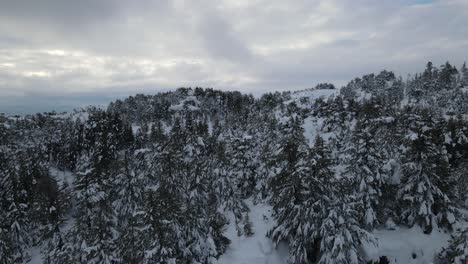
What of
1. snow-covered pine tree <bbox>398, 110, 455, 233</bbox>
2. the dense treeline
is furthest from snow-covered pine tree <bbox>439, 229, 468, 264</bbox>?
snow-covered pine tree <bbox>398, 110, 455, 233</bbox>

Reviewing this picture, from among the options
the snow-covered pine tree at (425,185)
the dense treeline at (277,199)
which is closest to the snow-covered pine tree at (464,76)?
the dense treeline at (277,199)

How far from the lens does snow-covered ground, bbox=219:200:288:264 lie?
2619 centimetres

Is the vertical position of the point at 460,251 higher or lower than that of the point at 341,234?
lower

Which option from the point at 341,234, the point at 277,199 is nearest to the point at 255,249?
the point at 277,199

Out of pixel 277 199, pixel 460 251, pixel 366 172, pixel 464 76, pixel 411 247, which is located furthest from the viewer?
pixel 464 76

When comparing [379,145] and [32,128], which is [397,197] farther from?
[32,128]

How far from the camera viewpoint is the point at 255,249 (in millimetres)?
27625

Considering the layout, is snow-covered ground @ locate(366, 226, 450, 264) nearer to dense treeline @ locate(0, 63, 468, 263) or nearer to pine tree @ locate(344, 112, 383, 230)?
dense treeline @ locate(0, 63, 468, 263)

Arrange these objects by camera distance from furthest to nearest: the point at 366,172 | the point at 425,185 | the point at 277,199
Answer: the point at 277,199
the point at 425,185
the point at 366,172

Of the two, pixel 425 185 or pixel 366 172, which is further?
pixel 425 185

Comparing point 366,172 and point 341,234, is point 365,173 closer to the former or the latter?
point 366,172

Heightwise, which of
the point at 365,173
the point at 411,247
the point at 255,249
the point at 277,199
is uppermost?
the point at 365,173

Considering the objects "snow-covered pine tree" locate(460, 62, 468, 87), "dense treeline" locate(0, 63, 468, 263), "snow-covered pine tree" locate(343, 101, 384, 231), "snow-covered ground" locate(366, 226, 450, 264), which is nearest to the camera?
"dense treeline" locate(0, 63, 468, 263)

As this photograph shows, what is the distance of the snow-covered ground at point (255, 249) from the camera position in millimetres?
26189
